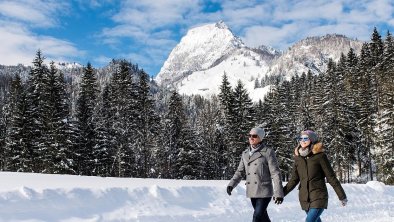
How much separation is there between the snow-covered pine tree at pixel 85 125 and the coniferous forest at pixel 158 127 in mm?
93

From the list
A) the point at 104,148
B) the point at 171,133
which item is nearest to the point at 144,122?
the point at 171,133

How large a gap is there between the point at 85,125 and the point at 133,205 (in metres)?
28.9

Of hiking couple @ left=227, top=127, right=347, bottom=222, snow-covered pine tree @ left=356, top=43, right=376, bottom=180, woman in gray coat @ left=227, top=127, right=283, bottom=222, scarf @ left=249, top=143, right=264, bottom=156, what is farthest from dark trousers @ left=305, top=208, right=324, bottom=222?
snow-covered pine tree @ left=356, top=43, right=376, bottom=180

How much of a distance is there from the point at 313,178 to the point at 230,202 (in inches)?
277

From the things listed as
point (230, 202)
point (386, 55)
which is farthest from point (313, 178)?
point (386, 55)

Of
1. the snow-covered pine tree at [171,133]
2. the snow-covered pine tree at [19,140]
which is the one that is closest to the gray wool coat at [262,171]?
the snow-covered pine tree at [19,140]

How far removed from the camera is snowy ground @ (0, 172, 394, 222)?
984cm

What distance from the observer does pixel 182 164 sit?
43062 mm

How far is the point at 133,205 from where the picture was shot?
1130 cm

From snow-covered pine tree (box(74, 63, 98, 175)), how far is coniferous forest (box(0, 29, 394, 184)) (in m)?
0.09

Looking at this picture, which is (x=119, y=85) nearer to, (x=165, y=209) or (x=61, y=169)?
(x=61, y=169)

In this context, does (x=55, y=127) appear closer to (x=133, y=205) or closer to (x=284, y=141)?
(x=284, y=141)

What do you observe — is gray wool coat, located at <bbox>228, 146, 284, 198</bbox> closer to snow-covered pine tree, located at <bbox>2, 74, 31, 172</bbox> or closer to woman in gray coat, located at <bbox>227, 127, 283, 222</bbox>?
woman in gray coat, located at <bbox>227, 127, 283, 222</bbox>

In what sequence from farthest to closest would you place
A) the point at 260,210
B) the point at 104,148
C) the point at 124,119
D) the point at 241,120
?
the point at 241,120 → the point at 104,148 → the point at 124,119 → the point at 260,210
